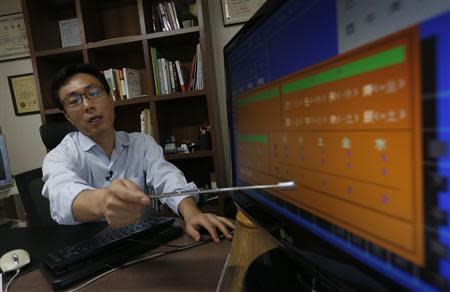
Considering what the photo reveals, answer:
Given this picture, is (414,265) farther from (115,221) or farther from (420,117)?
(115,221)

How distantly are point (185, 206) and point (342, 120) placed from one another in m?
0.72

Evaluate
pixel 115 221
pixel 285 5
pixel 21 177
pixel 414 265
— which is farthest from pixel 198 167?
pixel 414 265

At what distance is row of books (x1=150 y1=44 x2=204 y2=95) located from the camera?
5.86 ft

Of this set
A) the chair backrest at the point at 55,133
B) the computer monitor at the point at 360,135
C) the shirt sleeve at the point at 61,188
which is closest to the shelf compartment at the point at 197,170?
the chair backrest at the point at 55,133

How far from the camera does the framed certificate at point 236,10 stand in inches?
75.4

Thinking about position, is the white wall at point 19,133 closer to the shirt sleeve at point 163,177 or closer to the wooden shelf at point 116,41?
the wooden shelf at point 116,41

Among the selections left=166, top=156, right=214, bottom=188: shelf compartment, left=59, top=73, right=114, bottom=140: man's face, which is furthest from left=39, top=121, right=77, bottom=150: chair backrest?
left=166, top=156, right=214, bottom=188: shelf compartment

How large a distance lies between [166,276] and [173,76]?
141 centimetres

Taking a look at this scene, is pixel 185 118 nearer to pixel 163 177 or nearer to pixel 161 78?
pixel 161 78

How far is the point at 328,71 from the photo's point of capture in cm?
34

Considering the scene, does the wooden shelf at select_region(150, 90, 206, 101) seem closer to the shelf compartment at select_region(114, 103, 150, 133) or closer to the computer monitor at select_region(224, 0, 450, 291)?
the shelf compartment at select_region(114, 103, 150, 133)

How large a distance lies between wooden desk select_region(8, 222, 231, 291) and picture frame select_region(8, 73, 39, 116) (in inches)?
76.7

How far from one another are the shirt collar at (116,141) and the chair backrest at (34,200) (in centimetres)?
43

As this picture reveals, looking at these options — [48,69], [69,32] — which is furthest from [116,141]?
[69,32]
